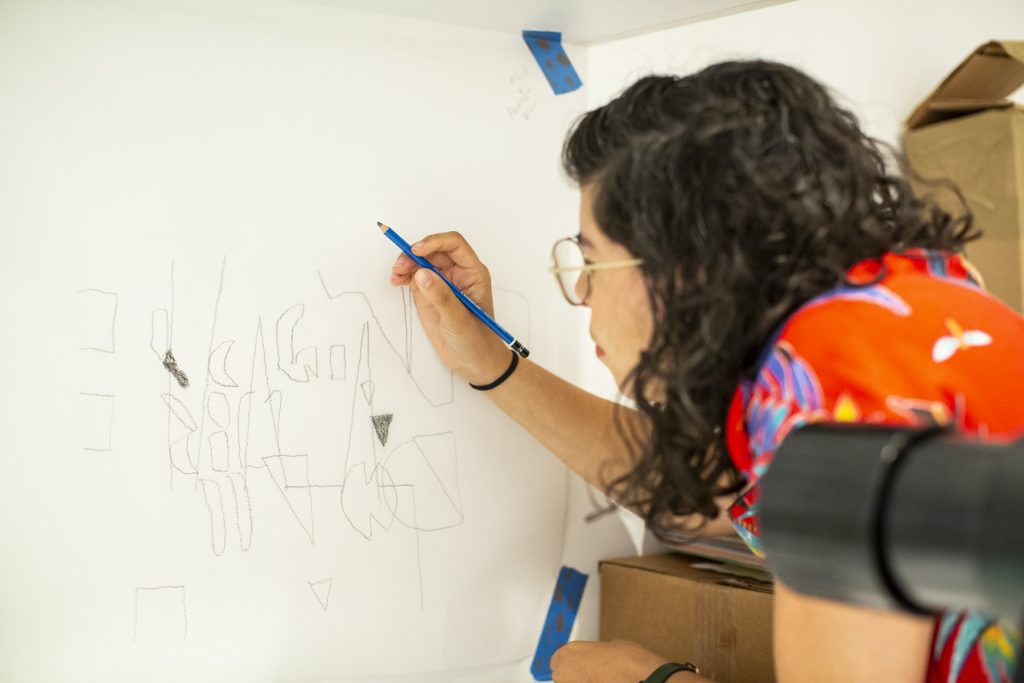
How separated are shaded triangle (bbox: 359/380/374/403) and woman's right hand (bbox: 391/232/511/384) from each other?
83 mm

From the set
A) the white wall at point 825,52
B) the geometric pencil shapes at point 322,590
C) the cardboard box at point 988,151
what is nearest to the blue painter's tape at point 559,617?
the white wall at point 825,52

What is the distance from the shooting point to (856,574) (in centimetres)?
31

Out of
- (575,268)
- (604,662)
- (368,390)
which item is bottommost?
(604,662)

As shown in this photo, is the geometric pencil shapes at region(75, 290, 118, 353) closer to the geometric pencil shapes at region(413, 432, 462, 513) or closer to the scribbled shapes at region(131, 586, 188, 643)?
the scribbled shapes at region(131, 586, 188, 643)

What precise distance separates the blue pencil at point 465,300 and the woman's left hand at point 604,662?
1.02 ft

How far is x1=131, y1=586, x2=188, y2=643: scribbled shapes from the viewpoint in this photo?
0.73m

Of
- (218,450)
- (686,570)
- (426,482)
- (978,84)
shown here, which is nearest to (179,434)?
(218,450)

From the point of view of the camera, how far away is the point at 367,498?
2.79ft

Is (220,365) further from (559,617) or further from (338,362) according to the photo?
(559,617)

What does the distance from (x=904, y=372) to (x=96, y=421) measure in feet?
1.98

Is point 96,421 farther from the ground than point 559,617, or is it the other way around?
point 96,421

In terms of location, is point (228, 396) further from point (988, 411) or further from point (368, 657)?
point (988, 411)

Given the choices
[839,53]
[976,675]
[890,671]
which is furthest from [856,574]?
[839,53]

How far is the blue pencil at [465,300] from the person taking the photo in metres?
0.84
